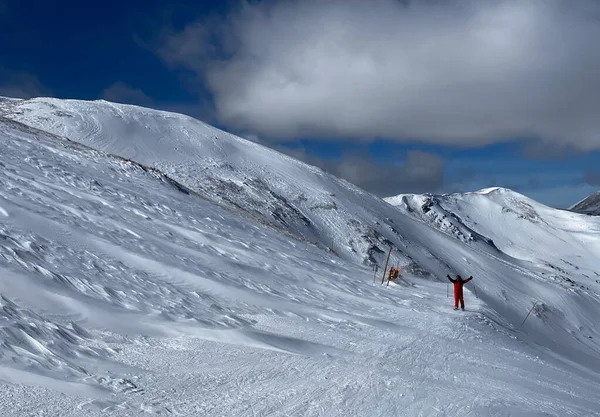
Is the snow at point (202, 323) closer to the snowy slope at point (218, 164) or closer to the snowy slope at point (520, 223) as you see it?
the snowy slope at point (218, 164)

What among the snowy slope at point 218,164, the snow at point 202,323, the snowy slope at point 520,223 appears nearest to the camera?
the snow at point 202,323

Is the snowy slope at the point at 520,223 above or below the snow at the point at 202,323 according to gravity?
above

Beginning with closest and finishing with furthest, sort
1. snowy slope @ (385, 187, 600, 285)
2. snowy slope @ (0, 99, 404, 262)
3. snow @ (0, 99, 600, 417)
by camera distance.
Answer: snow @ (0, 99, 600, 417) → snowy slope @ (0, 99, 404, 262) → snowy slope @ (385, 187, 600, 285)

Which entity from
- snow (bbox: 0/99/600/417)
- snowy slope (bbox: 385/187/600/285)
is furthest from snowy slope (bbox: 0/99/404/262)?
snowy slope (bbox: 385/187/600/285)

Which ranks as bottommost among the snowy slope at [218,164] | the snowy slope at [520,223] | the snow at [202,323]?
the snow at [202,323]

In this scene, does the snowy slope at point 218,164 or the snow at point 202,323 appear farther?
the snowy slope at point 218,164

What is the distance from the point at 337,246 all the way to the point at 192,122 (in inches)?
829

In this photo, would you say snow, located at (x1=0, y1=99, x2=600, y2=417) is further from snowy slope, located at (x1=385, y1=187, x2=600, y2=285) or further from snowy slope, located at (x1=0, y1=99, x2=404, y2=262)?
snowy slope, located at (x1=385, y1=187, x2=600, y2=285)

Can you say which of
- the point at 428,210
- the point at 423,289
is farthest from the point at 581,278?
the point at 423,289

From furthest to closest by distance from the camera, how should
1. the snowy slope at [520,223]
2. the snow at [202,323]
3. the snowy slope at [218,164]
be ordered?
the snowy slope at [520,223]
the snowy slope at [218,164]
the snow at [202,323]

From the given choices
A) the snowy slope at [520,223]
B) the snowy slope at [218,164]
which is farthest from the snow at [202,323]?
the snowy slope at [520,223]

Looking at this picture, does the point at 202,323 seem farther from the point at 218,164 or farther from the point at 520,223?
the point at 520,223

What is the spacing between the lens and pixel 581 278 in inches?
3659

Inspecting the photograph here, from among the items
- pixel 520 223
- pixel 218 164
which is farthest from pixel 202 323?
pixel 520 223
